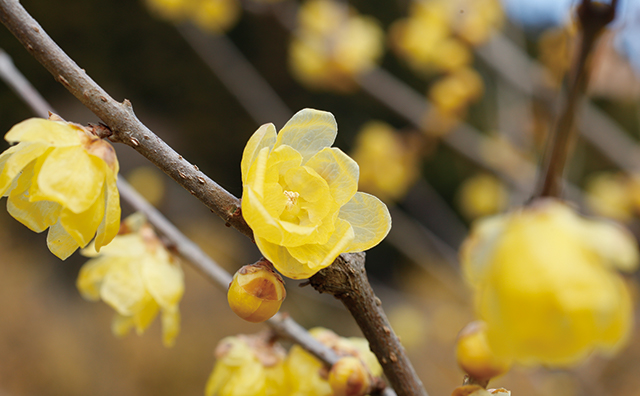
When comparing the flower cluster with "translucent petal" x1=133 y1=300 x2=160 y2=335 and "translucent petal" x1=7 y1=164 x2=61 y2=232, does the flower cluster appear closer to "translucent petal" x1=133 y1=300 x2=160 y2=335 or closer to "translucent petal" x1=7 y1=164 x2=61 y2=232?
"translucent petal" x1=133 y1=300 x2=160 y2=335

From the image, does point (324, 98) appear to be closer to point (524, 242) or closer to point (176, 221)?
point (176, 221)

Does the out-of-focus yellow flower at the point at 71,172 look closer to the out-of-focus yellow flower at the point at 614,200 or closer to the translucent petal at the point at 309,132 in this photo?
the translucent petal at the point at 309,132

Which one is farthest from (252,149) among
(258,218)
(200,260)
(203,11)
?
(203,11)

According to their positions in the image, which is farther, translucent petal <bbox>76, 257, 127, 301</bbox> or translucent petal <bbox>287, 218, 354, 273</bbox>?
translucent petal <bbox>76, 257, 127, 301</bbox>

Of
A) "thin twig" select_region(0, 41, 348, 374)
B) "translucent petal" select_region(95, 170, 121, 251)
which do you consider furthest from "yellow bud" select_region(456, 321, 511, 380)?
"translucent petal" select_region(95, 170, 121, 251)

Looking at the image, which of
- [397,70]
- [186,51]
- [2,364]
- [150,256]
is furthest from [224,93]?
[150,256]
